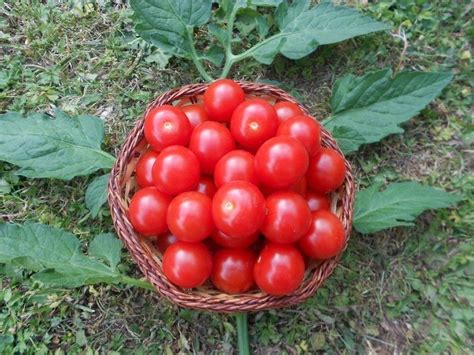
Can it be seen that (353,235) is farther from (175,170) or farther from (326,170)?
(175,170)

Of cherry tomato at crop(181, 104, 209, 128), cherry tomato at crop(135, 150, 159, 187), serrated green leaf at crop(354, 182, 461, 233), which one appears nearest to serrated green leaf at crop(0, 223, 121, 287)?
cherry tomato at crop(135, 150, 159, 187)

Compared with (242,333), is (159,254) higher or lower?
higher

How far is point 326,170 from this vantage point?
138cm

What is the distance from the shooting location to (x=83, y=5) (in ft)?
6.59

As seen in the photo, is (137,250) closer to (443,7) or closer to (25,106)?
(25,106)

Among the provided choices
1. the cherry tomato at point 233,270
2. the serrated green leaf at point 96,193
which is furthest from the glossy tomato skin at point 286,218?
the serrated green leaf at point 96,193

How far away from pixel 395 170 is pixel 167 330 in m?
0.99

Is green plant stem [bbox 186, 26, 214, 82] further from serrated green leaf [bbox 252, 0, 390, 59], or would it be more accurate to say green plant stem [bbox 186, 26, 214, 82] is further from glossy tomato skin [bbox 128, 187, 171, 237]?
glossy tomato skin [bbox 128, 187, 171, 237]

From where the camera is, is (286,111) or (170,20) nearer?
(286,111)

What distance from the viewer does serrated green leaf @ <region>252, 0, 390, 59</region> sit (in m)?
1.75

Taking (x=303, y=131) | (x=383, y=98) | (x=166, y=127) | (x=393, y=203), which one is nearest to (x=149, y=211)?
(x=166, y=127)

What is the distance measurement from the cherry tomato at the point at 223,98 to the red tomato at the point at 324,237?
1.31ft

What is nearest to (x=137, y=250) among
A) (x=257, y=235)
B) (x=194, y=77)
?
(x=257, y=235)

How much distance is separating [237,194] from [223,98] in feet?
1.18
